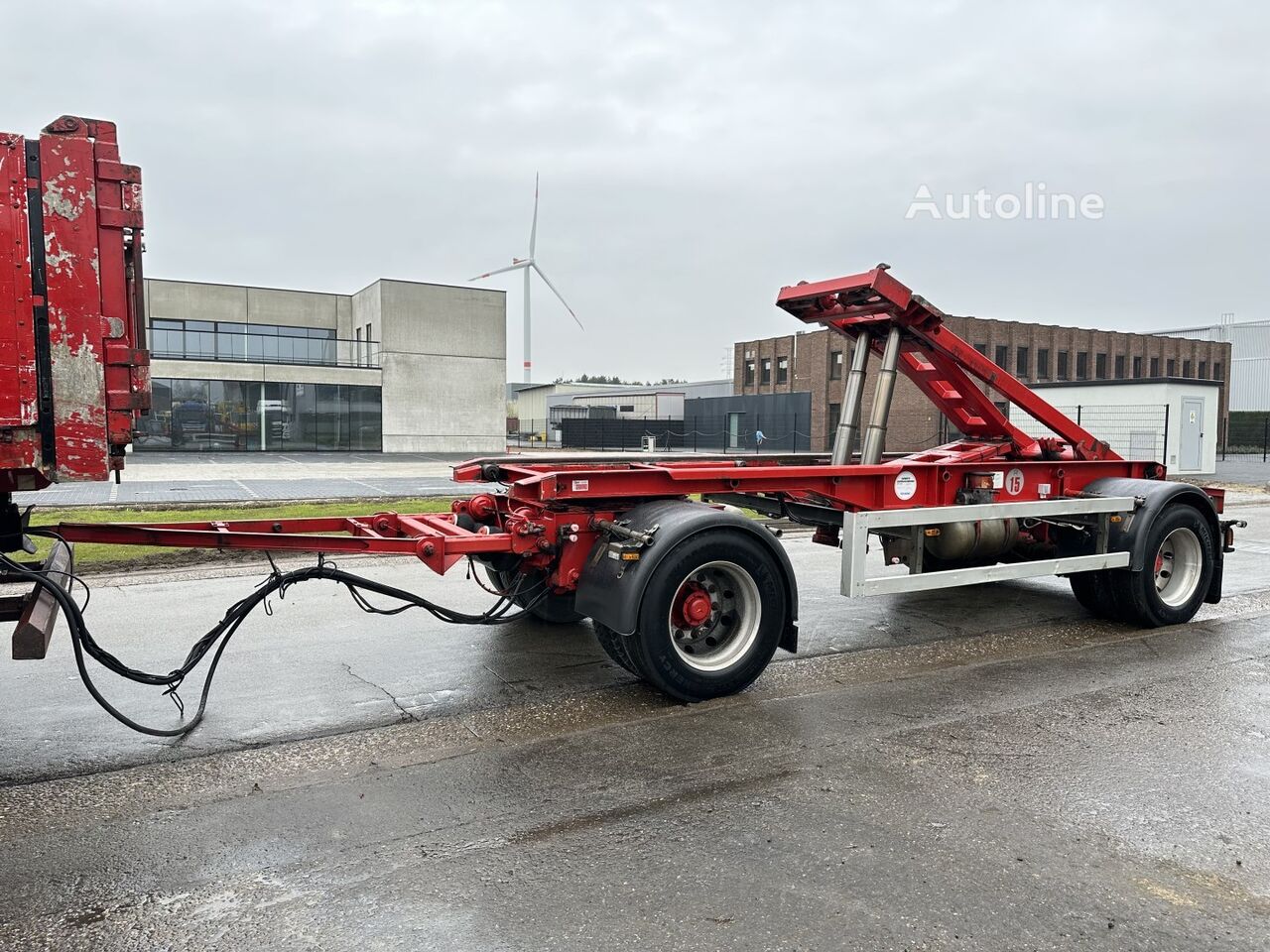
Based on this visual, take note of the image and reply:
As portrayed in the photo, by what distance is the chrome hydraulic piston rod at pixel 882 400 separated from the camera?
732 cm

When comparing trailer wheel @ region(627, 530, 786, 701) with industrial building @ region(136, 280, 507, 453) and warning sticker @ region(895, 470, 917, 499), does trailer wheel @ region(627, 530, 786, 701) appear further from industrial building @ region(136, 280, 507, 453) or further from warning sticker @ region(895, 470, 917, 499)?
industrial building @ region(136, 280, 507, 453)

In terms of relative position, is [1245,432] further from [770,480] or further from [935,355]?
[770,480]

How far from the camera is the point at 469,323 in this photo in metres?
44.9

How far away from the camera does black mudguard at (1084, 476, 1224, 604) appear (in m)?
7.14

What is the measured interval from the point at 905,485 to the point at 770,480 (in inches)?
47.2

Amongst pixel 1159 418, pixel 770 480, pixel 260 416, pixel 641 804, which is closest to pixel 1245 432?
pixel 1159 418

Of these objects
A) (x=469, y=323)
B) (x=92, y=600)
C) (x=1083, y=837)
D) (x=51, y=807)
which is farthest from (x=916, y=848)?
(x=469, y=323)

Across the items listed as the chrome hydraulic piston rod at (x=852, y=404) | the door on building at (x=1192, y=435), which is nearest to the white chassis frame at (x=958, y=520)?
the chrome hydraulic piston rod at (x=852, y=404)

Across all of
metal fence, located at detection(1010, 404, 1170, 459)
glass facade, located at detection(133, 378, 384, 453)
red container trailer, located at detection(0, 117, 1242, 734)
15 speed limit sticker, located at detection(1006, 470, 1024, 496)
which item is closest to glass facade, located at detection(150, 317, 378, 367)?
glass facade, located at detection(133, 378, 384, 453)

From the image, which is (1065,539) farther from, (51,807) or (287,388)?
(287,388)

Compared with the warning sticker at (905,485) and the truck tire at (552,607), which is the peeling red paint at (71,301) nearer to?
the truck tire at (552,607)

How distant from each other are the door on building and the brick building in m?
15.4

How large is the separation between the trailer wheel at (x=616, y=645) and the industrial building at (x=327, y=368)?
3641cm

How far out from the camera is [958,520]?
6.65m
